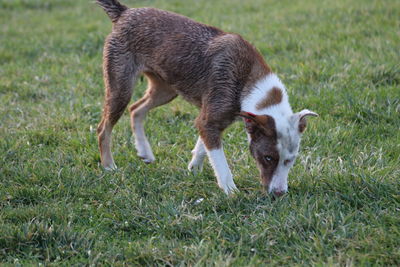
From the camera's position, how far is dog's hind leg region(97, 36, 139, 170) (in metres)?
5.55

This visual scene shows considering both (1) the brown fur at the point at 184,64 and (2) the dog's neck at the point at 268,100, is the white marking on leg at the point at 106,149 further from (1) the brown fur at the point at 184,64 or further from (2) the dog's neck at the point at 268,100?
(2) the dog's neck at the point at 268,100

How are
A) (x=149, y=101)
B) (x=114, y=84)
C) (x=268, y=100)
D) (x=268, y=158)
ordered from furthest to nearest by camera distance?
1. (x=149, y=101)
2. (x=114, y=84)
3. (x=268, y=100)
4. (x=268, y=158)

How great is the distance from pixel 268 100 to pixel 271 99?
27 mm

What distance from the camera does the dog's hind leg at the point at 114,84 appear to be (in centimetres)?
555

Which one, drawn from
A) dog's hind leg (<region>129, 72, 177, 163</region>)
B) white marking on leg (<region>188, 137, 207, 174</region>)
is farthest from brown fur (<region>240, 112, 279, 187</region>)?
dog's hind leg (<region>129, 72, 177, 163</region>)

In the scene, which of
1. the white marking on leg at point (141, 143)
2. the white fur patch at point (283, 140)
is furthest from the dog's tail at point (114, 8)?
the white fur patch at point (283, 140)

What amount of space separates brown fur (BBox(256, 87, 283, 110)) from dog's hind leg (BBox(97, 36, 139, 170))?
4.41ft

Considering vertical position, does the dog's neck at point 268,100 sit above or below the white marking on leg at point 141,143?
above

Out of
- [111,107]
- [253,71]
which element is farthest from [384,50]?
[111,107]

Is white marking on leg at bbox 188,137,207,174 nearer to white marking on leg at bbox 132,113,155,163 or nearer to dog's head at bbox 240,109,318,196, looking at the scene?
white marking on leg at bbox 132,113,155,163

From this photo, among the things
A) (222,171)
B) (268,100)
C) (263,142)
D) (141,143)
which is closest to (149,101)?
(141,143)

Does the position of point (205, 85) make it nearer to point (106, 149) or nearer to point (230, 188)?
point (230, 188)

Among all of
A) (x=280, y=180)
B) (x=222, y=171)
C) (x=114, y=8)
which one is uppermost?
(x=114, y=8)

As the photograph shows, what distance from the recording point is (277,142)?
15.4ft
